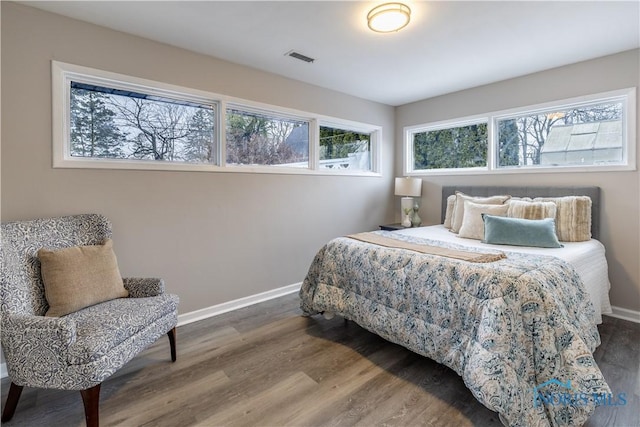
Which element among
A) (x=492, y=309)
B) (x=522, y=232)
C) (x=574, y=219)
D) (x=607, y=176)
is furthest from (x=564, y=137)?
(x=492, y=309)

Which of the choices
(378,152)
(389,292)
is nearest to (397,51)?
(378,152)

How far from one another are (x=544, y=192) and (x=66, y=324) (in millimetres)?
4064

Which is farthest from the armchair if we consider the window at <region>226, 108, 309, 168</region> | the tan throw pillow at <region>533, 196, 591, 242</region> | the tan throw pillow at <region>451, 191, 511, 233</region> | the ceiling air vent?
the tan throw pillow at <region>533, 196, 591, 242</region>

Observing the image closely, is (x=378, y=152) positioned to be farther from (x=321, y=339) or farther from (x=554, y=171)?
(x=321, y=339)

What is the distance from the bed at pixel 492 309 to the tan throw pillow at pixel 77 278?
156cm

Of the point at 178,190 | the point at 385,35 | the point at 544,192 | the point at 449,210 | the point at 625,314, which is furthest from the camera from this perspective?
the point at 449,210

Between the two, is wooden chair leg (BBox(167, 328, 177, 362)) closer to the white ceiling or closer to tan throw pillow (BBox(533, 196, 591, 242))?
the white ceiling

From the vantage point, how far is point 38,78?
2.19 m

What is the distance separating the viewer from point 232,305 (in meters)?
3.21

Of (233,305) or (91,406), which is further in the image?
(233,305)

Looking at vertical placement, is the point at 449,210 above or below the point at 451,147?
below

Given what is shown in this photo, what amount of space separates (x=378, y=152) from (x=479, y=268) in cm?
303

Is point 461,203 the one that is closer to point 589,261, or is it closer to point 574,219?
point 574,219

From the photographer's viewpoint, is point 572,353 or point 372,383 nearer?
point 572,353
